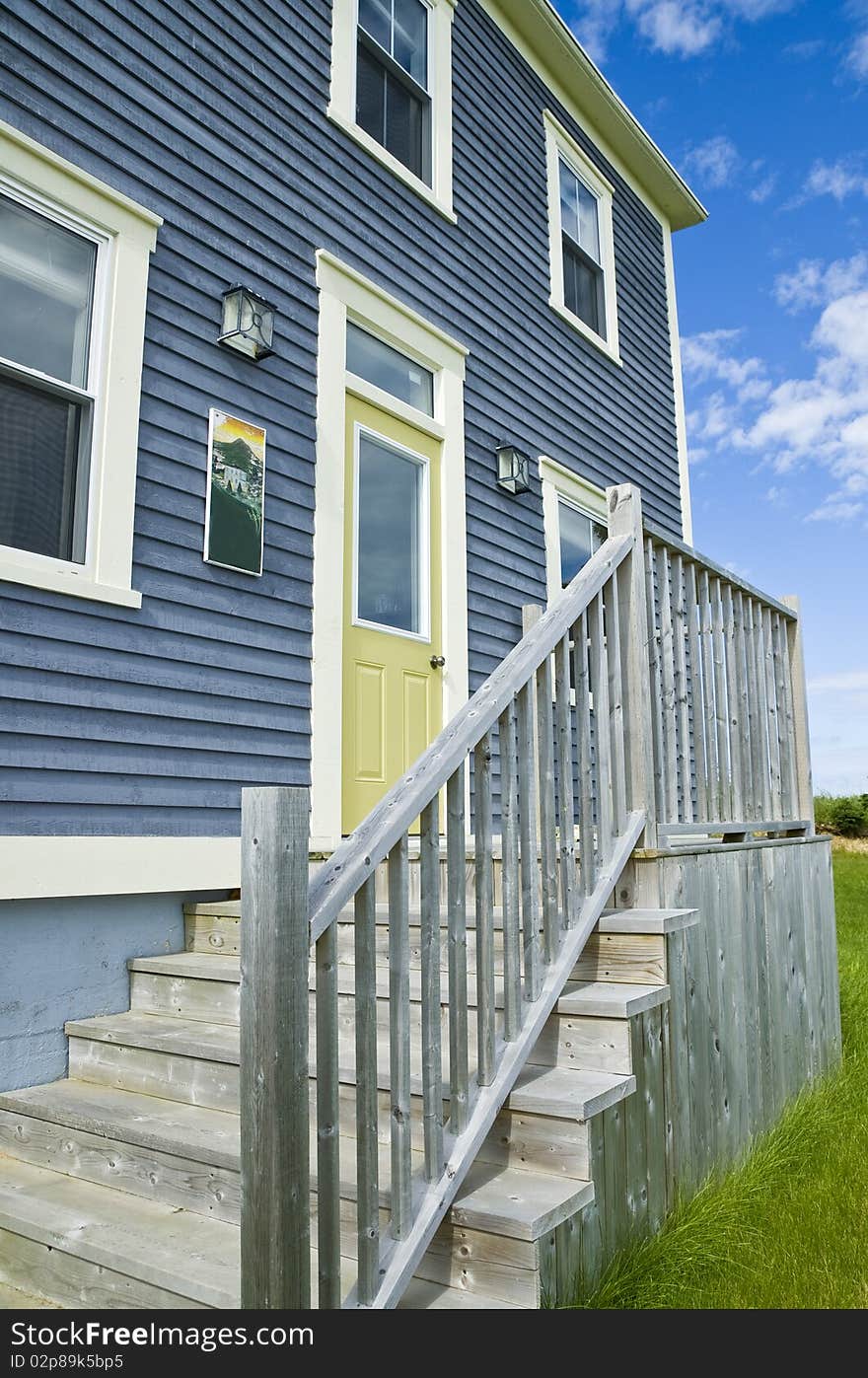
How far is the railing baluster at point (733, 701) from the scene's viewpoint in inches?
156

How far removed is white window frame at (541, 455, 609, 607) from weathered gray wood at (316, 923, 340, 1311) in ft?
14.8

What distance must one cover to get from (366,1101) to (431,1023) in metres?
0.25

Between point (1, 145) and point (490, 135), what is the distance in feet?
12.6

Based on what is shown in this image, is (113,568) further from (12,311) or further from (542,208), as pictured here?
(542,208)

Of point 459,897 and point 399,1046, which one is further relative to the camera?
point 459,897

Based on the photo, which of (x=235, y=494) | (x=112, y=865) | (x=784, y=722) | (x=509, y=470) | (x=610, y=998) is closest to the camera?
(x=610, y=998)

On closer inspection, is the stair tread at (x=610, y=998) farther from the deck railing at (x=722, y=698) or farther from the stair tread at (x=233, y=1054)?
the deck railing at (x=722, y=698)

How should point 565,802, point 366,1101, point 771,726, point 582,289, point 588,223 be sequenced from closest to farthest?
1. point 366,1101
2. point 565,802
3. point 771,726
4. point 582,289
5. point 588,223

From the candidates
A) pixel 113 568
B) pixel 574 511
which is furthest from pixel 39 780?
pixel 574 511

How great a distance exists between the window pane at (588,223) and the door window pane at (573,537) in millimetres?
2140

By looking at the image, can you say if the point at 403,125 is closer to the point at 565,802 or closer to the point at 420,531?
the point at 420,531

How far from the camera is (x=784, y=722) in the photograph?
15.3 feet

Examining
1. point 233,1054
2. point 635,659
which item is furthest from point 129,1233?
point 635,659

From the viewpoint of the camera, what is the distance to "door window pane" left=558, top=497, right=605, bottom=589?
21.6 feet
